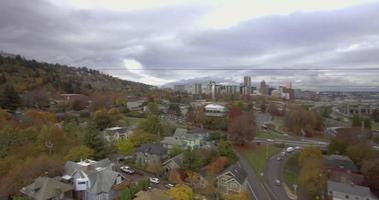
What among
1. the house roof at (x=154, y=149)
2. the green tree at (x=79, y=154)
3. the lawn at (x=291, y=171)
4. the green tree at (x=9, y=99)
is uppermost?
the green tree at (x=9, y=99)

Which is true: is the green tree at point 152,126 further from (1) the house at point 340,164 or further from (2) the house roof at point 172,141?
(1) the house at point 340,164

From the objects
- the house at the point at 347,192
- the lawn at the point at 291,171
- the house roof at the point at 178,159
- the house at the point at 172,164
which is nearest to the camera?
the house at the point at 347,192

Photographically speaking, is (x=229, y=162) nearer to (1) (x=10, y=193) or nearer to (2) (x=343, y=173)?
(2) (x=343, y=173)

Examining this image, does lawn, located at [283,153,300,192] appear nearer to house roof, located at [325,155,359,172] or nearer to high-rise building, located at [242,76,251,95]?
house roof, located at [325,155,359,172]

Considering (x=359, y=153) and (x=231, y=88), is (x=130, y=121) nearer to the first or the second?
(x=359, y=153)

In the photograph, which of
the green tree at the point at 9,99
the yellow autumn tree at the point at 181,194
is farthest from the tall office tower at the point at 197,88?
the yellow autumn tree at the point at 181,194

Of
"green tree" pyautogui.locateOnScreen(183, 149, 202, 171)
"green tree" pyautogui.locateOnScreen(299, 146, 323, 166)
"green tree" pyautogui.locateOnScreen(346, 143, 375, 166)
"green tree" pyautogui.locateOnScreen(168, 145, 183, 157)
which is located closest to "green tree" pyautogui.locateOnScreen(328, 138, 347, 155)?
"green tree" pyautogui.locateOnScreen(346, 143, 375, 166)
